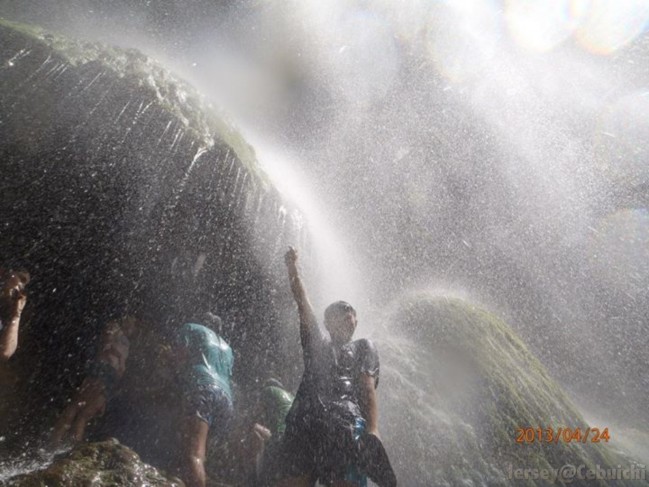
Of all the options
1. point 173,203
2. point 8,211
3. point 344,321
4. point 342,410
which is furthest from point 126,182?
point 342,410

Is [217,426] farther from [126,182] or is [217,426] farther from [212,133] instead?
[212,133]

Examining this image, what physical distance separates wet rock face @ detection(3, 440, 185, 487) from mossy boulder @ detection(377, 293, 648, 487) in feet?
13.1

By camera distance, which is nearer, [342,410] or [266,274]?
[342,410]

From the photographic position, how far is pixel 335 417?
2520 millimetres

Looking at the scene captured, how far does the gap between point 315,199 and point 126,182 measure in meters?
8.67

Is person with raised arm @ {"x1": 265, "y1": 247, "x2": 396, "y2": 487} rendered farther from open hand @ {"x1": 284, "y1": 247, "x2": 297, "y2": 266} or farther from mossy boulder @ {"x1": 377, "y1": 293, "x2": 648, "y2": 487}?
mossy boulder @ {"x1": 377, "y1": 293, "x2": 648, "y2": 487}

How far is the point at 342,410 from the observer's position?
254 cm

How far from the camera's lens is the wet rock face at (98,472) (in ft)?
6.47

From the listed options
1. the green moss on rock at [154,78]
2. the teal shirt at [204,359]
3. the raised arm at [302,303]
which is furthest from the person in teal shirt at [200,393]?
the green moss on rock at [154,78]

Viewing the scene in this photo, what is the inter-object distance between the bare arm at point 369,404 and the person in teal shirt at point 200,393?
136 cm

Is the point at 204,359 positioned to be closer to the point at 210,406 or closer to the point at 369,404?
the point at 210,406
